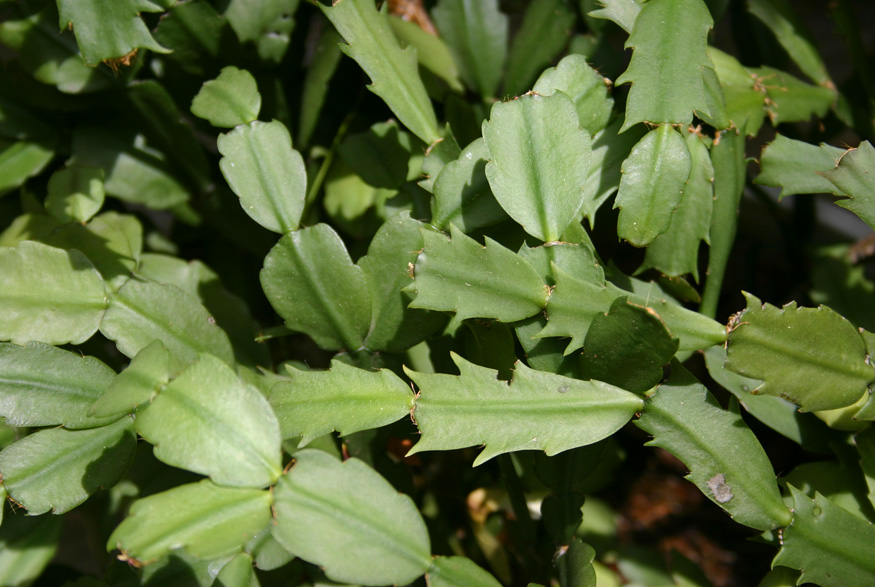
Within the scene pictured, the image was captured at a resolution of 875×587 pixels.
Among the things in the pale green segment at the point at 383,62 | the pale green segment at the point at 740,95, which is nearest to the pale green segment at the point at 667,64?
the pale green segment at the point at 740,95

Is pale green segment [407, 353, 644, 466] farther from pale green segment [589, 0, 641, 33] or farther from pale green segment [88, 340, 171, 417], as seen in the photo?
pale green segment [589, 0, 641, 33]

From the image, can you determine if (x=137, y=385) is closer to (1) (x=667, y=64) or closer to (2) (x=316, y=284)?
(2) (x=316, y=284)

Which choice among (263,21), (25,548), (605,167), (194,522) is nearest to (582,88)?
(605,167)

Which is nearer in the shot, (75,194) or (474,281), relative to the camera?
(474,281)

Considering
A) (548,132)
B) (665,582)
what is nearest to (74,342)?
(548,132)

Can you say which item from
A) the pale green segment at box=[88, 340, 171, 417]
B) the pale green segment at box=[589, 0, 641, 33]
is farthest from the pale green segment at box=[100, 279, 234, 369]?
the pale green segment at box=[589, 0, 641, 33]

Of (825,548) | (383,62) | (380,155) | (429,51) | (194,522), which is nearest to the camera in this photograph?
(194,522)
